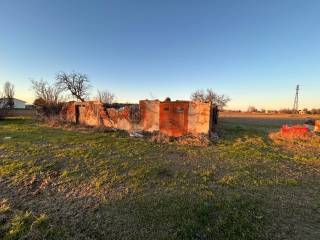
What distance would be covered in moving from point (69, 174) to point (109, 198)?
5.83ft

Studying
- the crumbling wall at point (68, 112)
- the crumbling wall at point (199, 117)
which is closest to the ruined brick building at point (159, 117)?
the crumbling wall at point (199, 117)

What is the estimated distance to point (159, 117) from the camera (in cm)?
1032

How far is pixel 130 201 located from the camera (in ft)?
11.0

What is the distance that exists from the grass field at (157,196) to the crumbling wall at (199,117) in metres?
3.06

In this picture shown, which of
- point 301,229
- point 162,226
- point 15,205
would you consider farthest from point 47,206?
point 301,229

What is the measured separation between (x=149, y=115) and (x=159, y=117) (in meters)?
0.68

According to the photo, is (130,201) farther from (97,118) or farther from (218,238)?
(97,118)

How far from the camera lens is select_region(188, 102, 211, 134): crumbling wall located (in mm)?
9203

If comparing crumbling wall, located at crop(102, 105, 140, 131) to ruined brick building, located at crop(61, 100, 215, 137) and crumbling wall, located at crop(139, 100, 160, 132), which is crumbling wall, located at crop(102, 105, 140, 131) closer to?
ruined brick building, located at crop(61, 100, 215, 137)

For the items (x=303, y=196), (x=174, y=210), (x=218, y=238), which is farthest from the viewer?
(x=303, y=196)

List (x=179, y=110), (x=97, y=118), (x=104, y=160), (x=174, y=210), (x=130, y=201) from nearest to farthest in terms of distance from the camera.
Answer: (x=174, y=210), (x=130, y=201), (x=104, y=160), (x=179, y=110), (x=97, y=118)

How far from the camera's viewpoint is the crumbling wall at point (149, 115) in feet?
34.1

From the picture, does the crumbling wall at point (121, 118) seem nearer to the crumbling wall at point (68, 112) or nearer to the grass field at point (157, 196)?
the crumbling wall at point (68, 112)

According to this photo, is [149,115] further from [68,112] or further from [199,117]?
[68,112]
